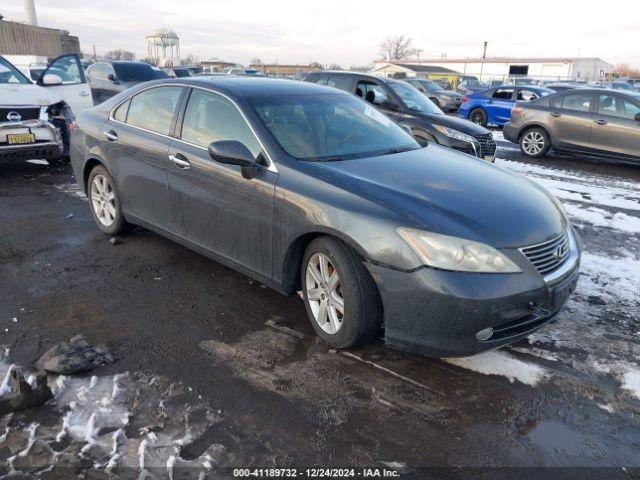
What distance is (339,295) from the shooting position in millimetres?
3219

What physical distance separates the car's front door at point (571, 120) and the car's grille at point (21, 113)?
381 inches

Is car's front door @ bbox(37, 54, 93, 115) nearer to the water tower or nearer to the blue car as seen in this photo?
the blue car

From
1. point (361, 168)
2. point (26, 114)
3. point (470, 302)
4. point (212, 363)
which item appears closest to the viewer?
point (470, 302)

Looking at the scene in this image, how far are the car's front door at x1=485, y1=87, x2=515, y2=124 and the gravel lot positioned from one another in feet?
41.1

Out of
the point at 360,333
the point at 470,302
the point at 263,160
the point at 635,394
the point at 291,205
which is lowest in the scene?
the point at 635,394

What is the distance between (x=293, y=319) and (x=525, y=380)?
63.0 inches

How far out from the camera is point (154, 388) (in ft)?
9.60

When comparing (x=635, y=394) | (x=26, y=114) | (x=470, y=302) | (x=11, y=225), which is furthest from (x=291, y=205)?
(x=26, y=114)

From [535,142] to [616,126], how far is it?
5.50 ft

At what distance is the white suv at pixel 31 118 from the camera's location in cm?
716

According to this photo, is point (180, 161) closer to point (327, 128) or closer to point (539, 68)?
point (327, 128)

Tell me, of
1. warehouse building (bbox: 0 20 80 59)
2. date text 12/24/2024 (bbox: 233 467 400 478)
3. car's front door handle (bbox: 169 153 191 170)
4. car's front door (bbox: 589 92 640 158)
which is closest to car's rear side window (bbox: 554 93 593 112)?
car's front door (bbox: 589 92 640 158)

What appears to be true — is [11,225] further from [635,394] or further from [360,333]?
[635,394]

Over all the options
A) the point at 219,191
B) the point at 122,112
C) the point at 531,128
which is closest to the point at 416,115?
the point at 531,128
